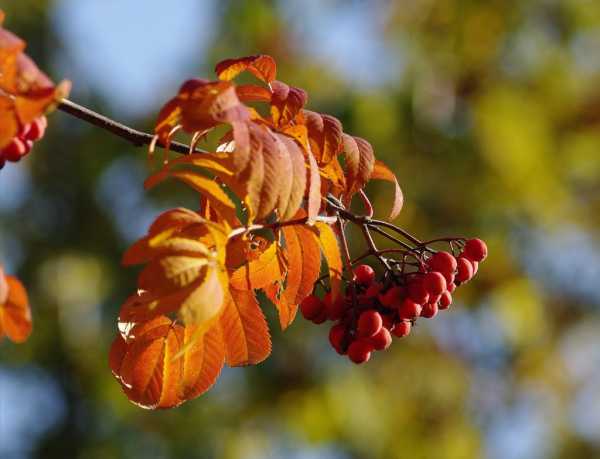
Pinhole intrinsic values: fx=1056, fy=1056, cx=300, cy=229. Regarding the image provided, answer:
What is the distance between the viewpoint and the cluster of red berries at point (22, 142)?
157 centimetres

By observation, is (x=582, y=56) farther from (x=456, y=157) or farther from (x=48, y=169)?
(x=48, y=169)

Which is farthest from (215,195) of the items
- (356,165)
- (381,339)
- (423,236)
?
(423,236)

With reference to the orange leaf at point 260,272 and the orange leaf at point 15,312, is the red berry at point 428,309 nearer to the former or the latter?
the orange leaf at point 260,272

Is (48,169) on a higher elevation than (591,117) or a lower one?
lower

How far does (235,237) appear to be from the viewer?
65.5 inches

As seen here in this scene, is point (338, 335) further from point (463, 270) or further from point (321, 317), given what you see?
point (463, 270)

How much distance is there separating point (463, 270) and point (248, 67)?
1.66ft

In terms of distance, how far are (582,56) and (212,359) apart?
9.82 meters

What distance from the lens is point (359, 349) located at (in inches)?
66.9

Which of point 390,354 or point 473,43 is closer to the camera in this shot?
point 390,354

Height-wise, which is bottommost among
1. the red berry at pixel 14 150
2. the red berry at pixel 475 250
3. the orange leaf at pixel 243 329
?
the orange leaf at pixel 243 329

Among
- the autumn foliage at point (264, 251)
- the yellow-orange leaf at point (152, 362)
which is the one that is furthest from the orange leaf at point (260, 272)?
the yellow-orange leaf at point (152, 362)

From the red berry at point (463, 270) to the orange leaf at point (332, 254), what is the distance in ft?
0.81

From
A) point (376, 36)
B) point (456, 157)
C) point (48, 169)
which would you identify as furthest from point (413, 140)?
point (48, 169)
